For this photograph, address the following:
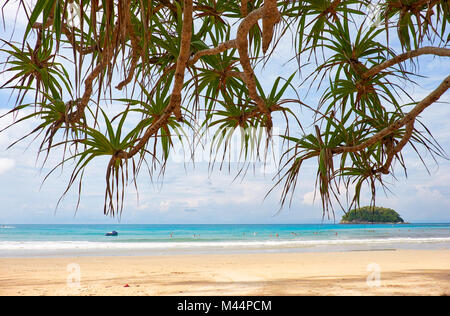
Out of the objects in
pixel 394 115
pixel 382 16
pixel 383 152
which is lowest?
pixel 383 152

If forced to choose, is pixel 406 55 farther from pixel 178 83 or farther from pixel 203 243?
pixel 203 243

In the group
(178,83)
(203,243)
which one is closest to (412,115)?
(178,83)

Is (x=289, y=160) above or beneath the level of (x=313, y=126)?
beneath

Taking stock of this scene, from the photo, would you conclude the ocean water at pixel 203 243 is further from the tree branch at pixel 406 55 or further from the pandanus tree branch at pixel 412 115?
the tree branch at pixel 406 55

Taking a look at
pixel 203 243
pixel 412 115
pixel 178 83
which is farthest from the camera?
pixel 203 243

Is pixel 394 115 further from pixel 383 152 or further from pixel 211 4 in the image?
pixel 211 4

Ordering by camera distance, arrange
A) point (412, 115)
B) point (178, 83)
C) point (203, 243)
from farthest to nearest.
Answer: point (203, 243) < point (412, 115) < point (178, 83)

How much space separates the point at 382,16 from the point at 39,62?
212 cm

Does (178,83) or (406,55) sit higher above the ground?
(406,55)

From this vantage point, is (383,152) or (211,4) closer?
(211,4)

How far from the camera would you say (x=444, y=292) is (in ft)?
9.45

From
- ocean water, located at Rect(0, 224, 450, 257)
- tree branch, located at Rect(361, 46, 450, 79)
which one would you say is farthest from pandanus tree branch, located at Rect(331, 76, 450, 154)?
ocean water, located at Rect(0, 224, 450, 257)

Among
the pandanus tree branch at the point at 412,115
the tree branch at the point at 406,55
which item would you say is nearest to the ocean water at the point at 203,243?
the pandanus tree branch at the point at 412,115
